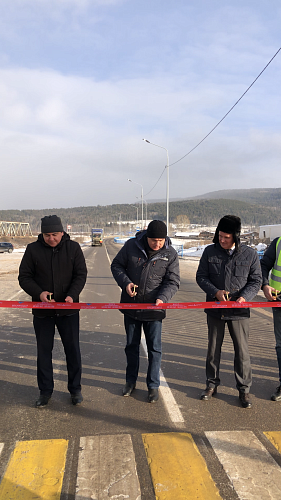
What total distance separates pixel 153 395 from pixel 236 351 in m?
1.08

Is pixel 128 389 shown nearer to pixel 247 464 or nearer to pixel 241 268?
pixel 247 464

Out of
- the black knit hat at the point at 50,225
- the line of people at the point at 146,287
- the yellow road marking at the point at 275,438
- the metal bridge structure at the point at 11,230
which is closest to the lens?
the yellow road marking at the point at 275,438

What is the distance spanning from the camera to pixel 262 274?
4.80 m

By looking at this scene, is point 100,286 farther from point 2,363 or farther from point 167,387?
point 167,387

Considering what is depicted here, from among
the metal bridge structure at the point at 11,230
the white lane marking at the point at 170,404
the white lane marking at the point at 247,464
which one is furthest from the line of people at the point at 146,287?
the metal bridge structure at the point at 11,230

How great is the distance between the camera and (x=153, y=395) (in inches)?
173

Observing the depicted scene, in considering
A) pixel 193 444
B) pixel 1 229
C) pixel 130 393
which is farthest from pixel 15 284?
pixel 1 229

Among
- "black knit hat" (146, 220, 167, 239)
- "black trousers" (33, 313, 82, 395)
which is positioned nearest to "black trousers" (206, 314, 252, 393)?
"black knit hat" (146, 220, 167, 239)

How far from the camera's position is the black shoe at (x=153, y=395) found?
4348 mm

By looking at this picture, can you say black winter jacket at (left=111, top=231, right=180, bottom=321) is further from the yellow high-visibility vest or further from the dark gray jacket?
the yellow high-visibility vest

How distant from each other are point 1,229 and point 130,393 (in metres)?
88.7

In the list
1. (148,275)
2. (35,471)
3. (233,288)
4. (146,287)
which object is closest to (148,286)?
(146,287)

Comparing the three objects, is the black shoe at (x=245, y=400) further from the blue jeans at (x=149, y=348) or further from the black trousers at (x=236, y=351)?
the blue jeans at (x=149, y=348)

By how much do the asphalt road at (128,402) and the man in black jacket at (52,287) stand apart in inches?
13.3
